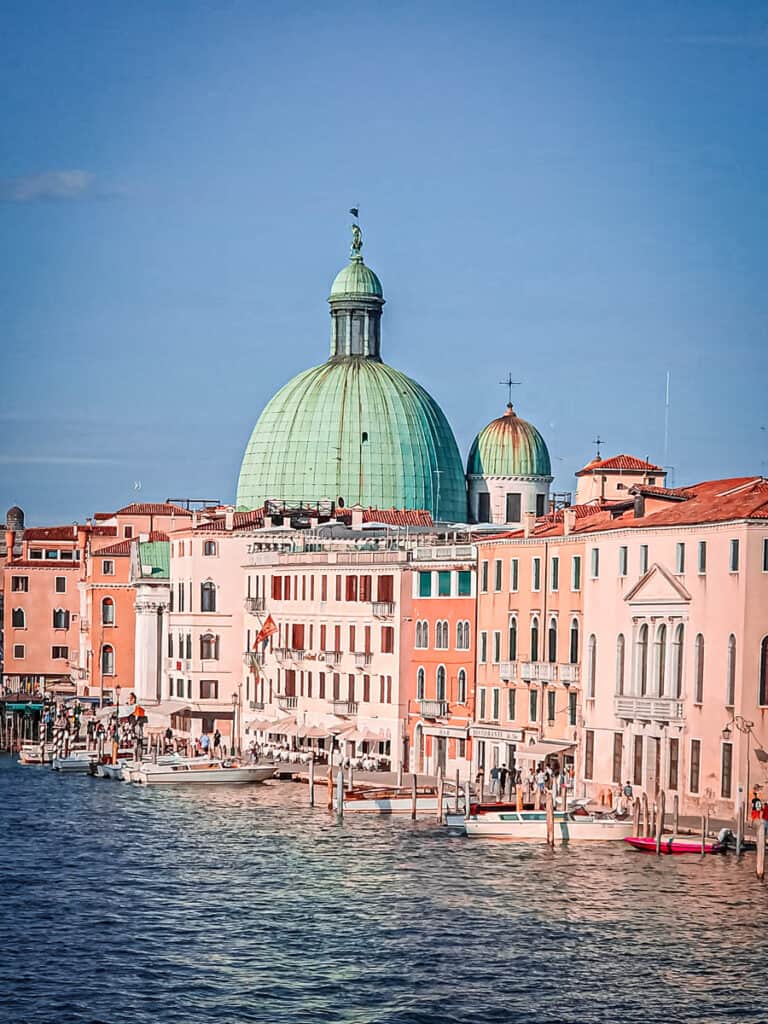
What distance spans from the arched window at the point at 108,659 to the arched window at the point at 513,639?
3987 centimetres

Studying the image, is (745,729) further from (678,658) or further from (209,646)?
(209,646)

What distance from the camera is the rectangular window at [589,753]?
56094 millimetres

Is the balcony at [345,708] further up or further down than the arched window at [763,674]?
further down

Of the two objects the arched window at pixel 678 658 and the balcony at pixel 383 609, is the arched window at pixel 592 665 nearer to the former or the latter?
the arched window at pixel 678 658

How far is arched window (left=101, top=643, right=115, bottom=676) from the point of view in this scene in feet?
322

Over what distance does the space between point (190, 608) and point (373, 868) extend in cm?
3668

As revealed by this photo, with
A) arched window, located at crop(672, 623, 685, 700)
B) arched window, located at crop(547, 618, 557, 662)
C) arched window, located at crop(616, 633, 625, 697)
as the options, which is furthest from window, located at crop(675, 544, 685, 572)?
arched window, located at crop(547, 618, 557, 662)

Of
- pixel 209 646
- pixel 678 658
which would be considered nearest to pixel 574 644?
pixel 678 658

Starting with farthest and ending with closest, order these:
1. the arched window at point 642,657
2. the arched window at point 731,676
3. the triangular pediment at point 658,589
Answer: the arched window at point 642,657
the triangular pediment at point 658,589
the arched window at point 731,676

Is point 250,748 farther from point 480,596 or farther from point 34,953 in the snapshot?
point 34,953

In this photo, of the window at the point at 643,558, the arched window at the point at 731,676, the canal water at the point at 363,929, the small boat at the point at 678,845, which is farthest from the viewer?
the window at the point at 643,558

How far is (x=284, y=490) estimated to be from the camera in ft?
312

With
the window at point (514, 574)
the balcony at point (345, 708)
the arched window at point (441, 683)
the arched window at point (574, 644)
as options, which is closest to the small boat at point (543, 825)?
the arched window at point (574, 644)

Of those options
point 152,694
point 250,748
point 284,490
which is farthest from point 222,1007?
point 284,490
